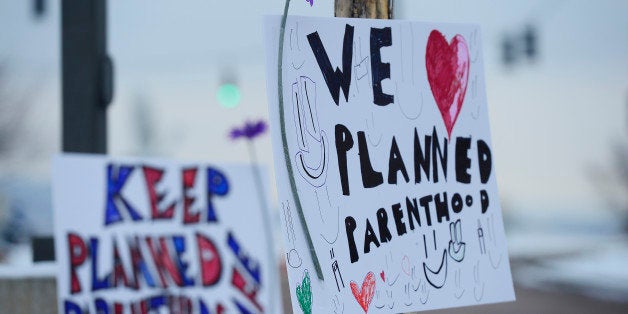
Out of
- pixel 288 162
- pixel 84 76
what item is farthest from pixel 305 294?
pixel 84 76

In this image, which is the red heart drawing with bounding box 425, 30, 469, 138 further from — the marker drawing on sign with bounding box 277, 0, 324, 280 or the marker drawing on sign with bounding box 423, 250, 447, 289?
the marker drawing on sign with bounding box 277, 0, 324, 280

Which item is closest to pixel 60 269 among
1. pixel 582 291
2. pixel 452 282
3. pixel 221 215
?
pixel 221 215

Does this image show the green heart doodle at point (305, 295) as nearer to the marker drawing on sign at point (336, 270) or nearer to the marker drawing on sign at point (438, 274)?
the marker drawing on sign at point (336, 270)

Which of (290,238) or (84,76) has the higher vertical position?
(84,76)

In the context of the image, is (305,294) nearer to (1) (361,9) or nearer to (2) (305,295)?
(2) (305,295)

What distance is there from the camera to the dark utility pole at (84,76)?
4793mm

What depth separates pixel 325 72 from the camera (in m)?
2.48

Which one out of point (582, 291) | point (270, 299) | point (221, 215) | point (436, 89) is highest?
point (436, 89)

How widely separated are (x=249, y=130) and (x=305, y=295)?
2670 millimetres

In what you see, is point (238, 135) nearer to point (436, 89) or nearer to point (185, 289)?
point (185, 289)

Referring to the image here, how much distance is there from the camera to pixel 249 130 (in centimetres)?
498

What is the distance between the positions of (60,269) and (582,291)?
11.4 metres

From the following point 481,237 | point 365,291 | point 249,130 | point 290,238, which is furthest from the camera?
point 249,130

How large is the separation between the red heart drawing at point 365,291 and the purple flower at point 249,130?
2.53 metres
